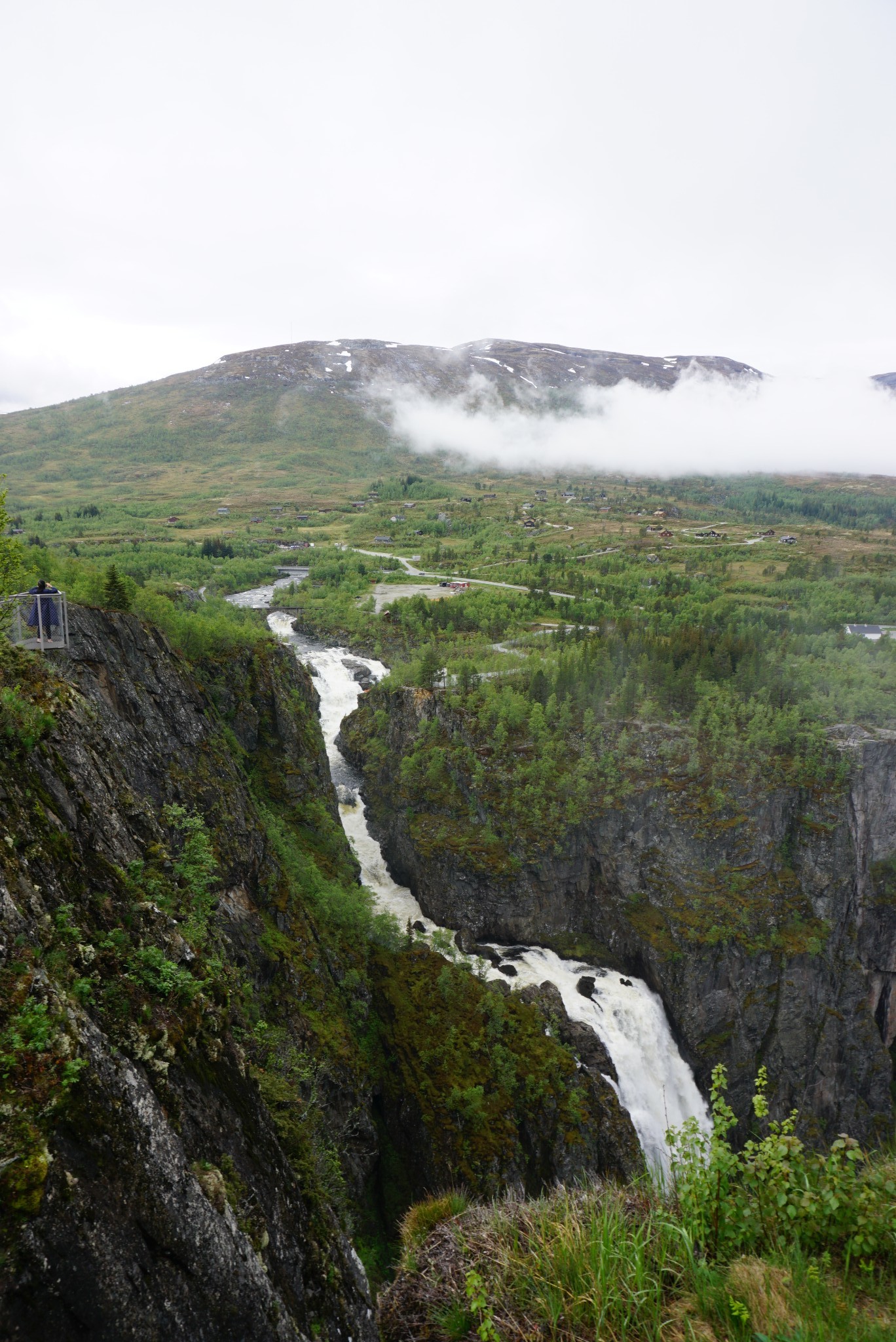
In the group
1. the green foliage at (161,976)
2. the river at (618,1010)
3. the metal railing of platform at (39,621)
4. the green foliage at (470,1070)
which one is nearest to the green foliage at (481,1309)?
the green foliage at (161,976)

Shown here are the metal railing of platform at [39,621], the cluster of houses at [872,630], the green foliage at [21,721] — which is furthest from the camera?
the cluster of houses at [872,630]

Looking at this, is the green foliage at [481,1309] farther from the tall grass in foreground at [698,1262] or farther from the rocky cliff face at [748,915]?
the rocky cliff face at [748,915]

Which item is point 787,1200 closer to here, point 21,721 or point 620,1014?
point 21,721

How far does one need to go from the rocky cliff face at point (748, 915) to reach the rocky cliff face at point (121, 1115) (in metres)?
35.3

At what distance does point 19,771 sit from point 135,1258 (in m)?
6.07

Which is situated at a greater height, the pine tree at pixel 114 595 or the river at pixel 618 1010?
the pine tree at pixel 114 595

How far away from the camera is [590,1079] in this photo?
103 feet

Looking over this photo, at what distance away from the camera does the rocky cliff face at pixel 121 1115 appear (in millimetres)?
5266

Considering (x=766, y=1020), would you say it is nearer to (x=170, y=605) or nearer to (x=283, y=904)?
(x=283, y=904)

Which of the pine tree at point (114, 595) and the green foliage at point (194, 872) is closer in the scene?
the green foliage at point (194, 872)

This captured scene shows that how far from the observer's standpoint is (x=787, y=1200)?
598 cm

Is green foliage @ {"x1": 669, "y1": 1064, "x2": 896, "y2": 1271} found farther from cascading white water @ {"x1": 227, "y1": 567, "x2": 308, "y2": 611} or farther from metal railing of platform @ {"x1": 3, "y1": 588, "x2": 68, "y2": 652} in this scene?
cascading white water @ {"x1": 227, "y1": 567, "x2": 308, "y2": 611}

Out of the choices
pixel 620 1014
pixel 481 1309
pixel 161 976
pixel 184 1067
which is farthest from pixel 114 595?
pixel 620 1014

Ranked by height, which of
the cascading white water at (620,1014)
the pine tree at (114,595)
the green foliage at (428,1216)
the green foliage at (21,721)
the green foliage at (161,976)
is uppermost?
the pine tree at (114,595)
